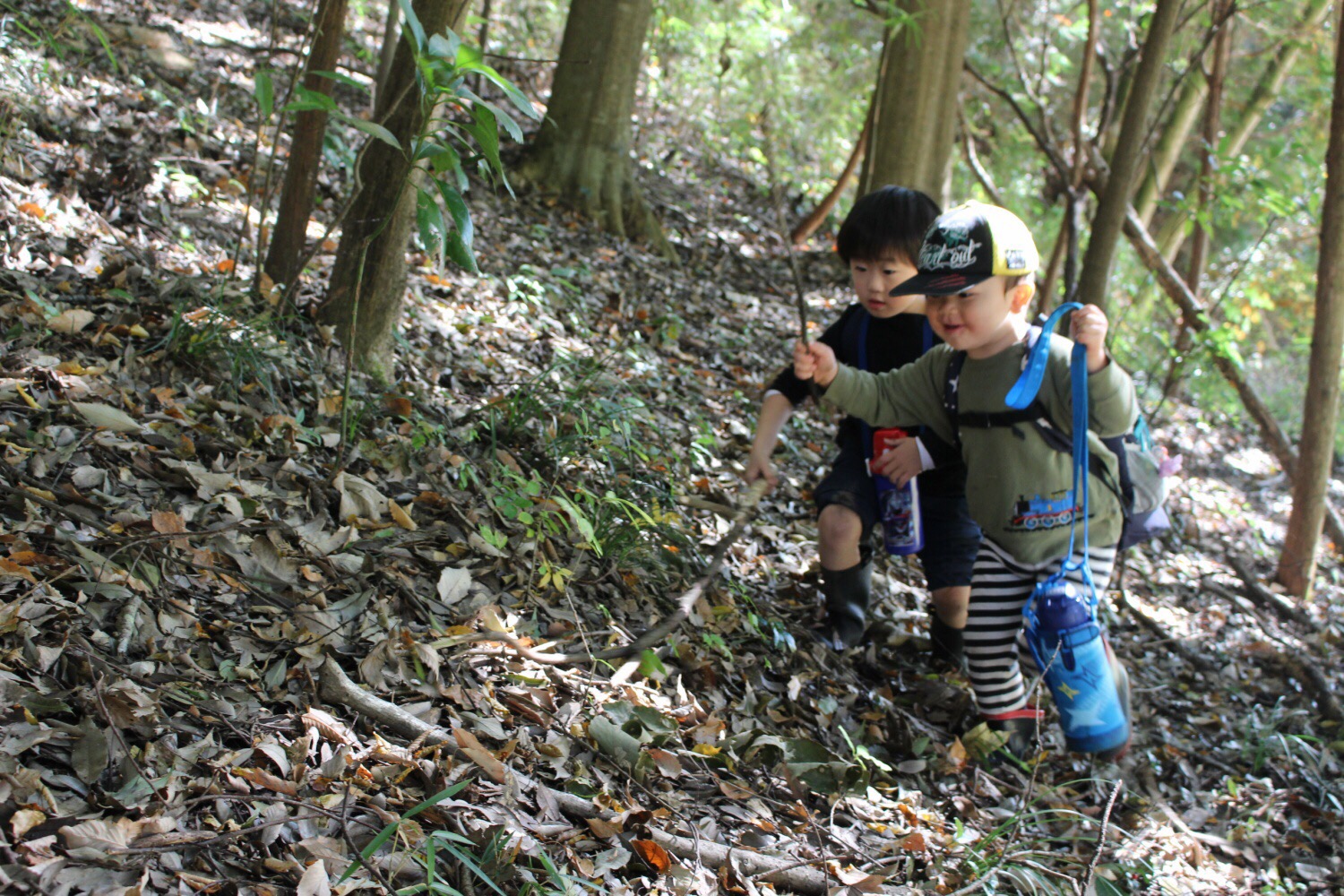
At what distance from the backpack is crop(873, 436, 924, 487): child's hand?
36 centimetres

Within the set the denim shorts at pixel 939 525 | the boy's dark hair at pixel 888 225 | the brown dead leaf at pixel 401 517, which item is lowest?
the brown dead leaf at pixel 401 517

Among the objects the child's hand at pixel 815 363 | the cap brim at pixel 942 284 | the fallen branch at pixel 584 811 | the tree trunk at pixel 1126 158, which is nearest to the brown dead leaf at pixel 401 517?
the fallen branch at pixel 584 811

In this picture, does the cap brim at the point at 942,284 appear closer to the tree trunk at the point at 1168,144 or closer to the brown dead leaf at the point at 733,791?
the brown dead leaf at the point at 733,791

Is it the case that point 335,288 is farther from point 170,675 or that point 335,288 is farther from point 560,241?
point 560,241

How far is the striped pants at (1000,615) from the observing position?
3.29m

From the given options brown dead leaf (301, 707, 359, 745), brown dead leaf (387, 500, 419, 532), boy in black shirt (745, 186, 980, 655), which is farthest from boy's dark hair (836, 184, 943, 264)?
brown dead leaf (301, 707, 359, 745)

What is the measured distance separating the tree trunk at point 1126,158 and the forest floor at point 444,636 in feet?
5.73

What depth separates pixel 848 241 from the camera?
3461 mm

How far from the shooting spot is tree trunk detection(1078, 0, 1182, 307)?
481 cm

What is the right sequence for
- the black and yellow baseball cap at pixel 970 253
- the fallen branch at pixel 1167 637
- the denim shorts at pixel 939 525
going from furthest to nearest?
1. the fallen branch at pixel 1167 637
2. the denim shorts at pixel 939 525
3. the black and yellow baseball cap at pixel 970 253

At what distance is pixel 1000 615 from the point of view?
130 inches

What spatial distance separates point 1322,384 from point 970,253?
13.0ft

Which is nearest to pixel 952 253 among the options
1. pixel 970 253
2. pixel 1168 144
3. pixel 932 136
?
pixel 970 253

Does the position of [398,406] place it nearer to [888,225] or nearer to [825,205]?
[888,225]
